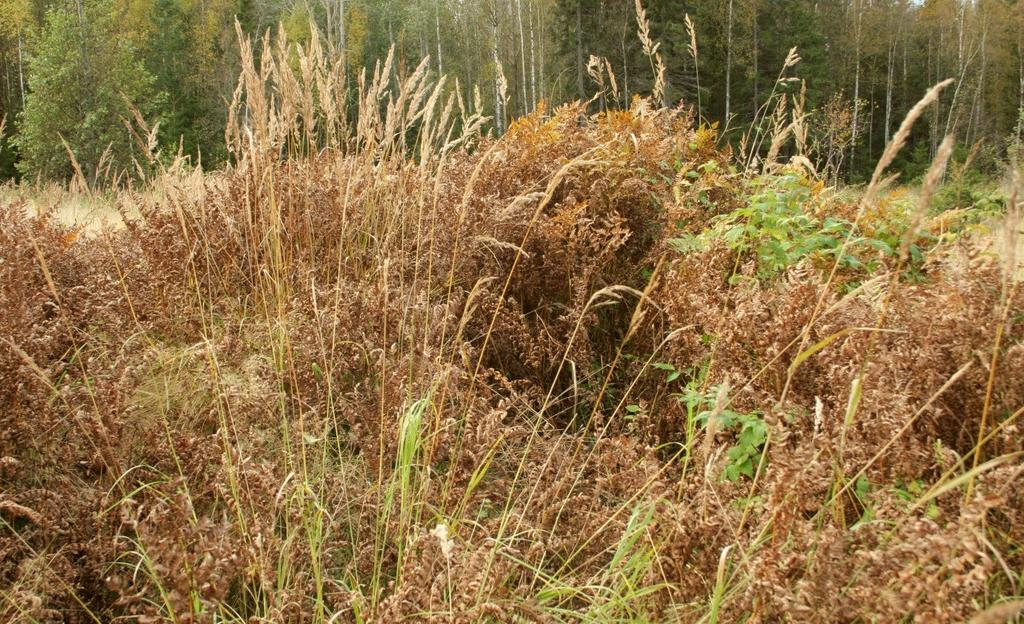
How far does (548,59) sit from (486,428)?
34.9 metres

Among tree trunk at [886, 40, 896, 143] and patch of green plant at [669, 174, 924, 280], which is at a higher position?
tree trunk at [886, 40, 896, 143]

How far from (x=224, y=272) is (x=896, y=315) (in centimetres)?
280

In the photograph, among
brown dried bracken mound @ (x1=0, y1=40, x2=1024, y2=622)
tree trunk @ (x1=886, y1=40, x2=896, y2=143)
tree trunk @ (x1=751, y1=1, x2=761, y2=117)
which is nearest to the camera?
brown dried bracken mound @ (x1=0, y1=40, x2=1024, y2=622)

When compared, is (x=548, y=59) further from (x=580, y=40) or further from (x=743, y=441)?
(x=743, y=441)

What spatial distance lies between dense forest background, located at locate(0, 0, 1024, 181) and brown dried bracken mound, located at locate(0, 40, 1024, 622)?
670 inches

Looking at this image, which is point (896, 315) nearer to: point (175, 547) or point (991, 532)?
point (991, 532)

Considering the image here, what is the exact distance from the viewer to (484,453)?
1873mm

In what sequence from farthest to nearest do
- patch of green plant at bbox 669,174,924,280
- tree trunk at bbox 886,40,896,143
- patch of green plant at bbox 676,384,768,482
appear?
tree trunk at bbox 886,40,896,143 → patch of green plant at bbox 669,174,924,280 → patch of green plant at bbox 676,384,768,482

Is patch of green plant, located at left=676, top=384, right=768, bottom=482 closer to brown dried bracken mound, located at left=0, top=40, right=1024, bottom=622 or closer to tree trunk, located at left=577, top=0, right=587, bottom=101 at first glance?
brown dried bracken mound, located at left=0, top=40, right=1024, bottom=622

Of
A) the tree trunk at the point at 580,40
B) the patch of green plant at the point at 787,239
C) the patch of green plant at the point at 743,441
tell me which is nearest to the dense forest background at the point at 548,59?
the tree trunk at the point at 580,40

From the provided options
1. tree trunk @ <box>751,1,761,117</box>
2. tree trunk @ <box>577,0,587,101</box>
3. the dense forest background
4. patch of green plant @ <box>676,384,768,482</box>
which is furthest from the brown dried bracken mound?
tree trunk @ <box>751,1,761,117</box>

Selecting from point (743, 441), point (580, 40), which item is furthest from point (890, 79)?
point (743, 441)

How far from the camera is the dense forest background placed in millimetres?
23000

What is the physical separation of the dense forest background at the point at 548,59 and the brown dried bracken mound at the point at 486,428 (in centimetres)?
1701
